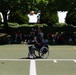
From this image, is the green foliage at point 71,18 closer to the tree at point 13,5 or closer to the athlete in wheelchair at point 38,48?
the tree at point 13,5

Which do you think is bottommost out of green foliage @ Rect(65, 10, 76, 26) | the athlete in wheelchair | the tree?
green foliage @ Rect(65, 10, 76, 26)

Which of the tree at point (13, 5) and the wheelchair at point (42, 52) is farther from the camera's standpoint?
the tree at point (13, 5)

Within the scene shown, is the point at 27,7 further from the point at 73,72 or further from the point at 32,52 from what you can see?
the point at 73,72

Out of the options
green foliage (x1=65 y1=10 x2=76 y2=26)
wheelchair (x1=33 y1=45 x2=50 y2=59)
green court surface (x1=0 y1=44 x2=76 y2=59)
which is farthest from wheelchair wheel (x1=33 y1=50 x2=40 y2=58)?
green foliage (x1=65 y1=10 x2=76 y2=26)

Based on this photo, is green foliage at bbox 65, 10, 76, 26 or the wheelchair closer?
the wheelchair

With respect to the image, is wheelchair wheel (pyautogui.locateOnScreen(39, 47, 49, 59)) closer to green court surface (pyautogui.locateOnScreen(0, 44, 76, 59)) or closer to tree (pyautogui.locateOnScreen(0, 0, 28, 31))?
green court surface (pyautogui.locateOnScreen(0, 44, 76, 59))

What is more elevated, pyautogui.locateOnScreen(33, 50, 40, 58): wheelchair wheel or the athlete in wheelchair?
the athlete in wheelchair

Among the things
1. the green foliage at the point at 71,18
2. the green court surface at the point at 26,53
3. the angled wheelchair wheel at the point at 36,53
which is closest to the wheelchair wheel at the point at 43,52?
the angled wheelchair wheel at the point at 36,53

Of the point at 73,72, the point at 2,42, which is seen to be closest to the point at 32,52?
the point at 73,72

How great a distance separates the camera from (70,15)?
6041 centimetres

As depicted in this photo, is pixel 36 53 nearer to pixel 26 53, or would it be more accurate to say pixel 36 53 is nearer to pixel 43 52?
pixel 43 52

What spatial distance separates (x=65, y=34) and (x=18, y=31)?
6.20m

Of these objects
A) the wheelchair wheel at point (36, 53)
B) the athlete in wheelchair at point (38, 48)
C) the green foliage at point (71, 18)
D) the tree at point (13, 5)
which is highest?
the tree at point (13, 5)

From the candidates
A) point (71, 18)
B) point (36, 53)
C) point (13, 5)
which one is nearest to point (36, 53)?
point (36, 53)
